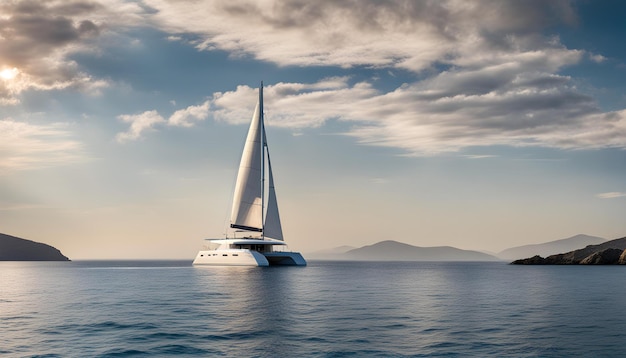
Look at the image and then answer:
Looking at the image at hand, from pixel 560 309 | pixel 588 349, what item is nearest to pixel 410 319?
pixel 588 349

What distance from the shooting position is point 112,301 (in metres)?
53.8

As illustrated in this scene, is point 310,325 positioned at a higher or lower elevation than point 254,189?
lower

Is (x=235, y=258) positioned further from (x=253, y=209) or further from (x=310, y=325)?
(x=310, y=325)

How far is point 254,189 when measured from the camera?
11469cm

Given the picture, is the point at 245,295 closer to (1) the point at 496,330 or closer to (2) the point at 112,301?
(2) the point at 112,301

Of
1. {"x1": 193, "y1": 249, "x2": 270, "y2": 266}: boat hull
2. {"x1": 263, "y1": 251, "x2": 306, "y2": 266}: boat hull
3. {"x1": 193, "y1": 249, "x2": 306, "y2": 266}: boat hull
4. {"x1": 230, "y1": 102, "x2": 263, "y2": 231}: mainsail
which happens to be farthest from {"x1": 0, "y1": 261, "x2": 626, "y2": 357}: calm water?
{"x1": 263, "y1": 251, "x2": 306, "y2": 266}: boat hull

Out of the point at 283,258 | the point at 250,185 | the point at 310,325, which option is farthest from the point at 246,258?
the point at 310,325

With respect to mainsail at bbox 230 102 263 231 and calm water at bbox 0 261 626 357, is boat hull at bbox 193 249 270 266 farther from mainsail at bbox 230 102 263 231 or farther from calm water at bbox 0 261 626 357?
calm water at bbox 0 261 626 357

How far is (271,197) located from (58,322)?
257ft

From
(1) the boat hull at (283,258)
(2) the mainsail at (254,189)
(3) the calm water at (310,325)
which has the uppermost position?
(2) the mainsail at (254,189)

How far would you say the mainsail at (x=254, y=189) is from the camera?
114 metres

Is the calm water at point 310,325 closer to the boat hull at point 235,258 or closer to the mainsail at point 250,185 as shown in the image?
the boat hull at point 235,258

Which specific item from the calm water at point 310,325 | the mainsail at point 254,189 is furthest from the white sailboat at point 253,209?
the calm water at point 310,325

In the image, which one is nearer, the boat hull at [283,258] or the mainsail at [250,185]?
the mainsail at [250,185]
